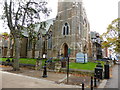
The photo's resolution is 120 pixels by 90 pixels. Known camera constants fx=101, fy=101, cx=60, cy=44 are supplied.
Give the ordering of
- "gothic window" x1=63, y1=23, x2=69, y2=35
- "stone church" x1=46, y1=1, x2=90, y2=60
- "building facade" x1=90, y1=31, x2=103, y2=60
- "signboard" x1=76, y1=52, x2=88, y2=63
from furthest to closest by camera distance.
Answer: "gothic window" x1=63, y1=23, x2=69, y2=35, "stone church" x1=46, y1=1, x2=90, y2=60, "signboard" x1=76, y1=52, x2=88, y2=63, "building facade" x1=90, y1=31, x2=103, y2=60

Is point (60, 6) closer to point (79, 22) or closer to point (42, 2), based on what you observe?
point (79, 22)

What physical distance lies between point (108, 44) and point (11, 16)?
913 inches

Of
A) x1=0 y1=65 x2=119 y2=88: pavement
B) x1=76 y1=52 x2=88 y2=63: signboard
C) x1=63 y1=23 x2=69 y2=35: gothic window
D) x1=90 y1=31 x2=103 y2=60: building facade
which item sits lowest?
x1=0 y1=65 x2=119 y2=88: pavement

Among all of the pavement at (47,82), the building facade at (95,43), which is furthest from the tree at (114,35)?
the pavement at (47,82)

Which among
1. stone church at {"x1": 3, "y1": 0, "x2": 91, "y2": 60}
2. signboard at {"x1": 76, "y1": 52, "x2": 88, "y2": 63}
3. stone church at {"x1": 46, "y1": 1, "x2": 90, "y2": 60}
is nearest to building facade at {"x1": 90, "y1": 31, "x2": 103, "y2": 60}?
signboard at {"x1": 76, "y1": 52, "x2": 88, "y2": 63}

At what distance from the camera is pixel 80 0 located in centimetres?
2461

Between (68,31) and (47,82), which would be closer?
(47,82)

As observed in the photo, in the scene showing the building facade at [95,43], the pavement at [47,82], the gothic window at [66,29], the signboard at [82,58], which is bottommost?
the pavement at [47,82]

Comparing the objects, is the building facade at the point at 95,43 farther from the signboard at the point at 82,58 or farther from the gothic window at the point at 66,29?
the gothic window at the point at 66,29

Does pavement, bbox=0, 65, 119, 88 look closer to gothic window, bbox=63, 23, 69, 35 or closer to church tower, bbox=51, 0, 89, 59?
church tower, bbox=51, 0, 89, 59

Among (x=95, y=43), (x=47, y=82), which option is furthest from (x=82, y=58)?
(x=47, y=82)

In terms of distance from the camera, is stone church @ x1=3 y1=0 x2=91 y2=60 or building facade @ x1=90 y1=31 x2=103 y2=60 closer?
building facade @ x1=90 y1=31 x2=103 y2=60

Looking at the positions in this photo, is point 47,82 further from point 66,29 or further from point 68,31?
point 66,29

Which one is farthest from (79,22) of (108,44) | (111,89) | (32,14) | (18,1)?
(111,89)
